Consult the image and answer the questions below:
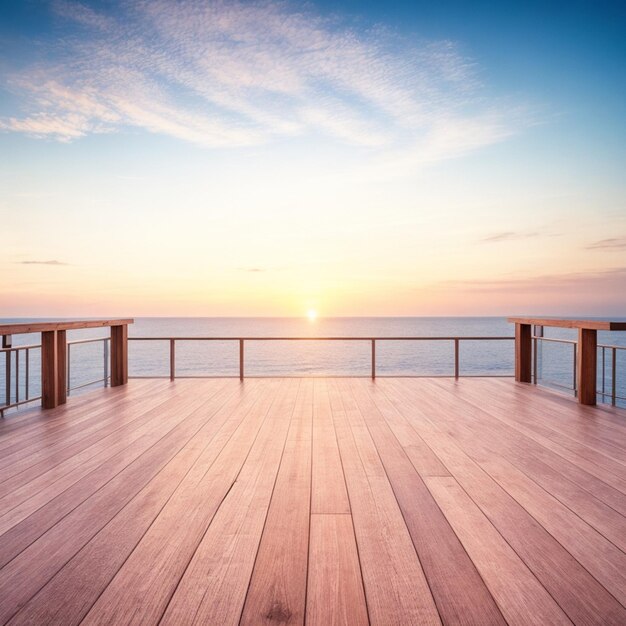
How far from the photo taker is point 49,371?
173 inches

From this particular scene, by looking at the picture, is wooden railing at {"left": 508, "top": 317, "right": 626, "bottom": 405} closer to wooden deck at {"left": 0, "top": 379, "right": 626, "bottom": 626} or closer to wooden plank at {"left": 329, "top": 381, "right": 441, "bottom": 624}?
wooden deck at {"left": 0, "top": 379, "right": 626, "bottom": 626}

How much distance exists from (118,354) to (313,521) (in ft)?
16.3

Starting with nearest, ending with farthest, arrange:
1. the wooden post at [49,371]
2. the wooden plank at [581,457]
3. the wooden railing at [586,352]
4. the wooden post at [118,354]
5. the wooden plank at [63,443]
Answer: the wooden plank at [581,457], the wooden plank at [63,443], the wooden railing at [586,352], the wooden post at [49,371], the wooden post at [118,354]

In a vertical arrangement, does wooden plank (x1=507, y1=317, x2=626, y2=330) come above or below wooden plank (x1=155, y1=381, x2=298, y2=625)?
above

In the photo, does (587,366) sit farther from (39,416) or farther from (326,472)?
(39,416)

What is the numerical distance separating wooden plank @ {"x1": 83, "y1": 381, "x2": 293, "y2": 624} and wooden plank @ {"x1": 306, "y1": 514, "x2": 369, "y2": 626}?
0.27m

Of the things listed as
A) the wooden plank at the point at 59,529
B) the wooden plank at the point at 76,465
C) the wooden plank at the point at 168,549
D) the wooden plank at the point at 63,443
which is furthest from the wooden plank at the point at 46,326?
the wooden plank at the point at 168,549

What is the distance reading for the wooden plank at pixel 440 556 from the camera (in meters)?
1.21

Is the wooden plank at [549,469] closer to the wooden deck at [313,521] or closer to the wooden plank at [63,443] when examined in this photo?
the wooden deck at [313,521]

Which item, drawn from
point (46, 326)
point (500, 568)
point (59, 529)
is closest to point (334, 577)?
point (500, 568)

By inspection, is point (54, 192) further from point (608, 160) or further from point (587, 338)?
point (608, 160)

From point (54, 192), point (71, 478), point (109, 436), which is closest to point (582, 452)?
point (71, 478)

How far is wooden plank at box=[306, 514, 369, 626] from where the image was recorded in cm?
118

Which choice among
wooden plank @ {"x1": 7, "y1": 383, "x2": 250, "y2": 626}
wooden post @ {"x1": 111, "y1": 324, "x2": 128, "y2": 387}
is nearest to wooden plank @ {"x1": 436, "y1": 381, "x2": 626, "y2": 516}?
wooden plank @ {"x1": 7, "y1": 383, "x2": 250, "y2": 626}
